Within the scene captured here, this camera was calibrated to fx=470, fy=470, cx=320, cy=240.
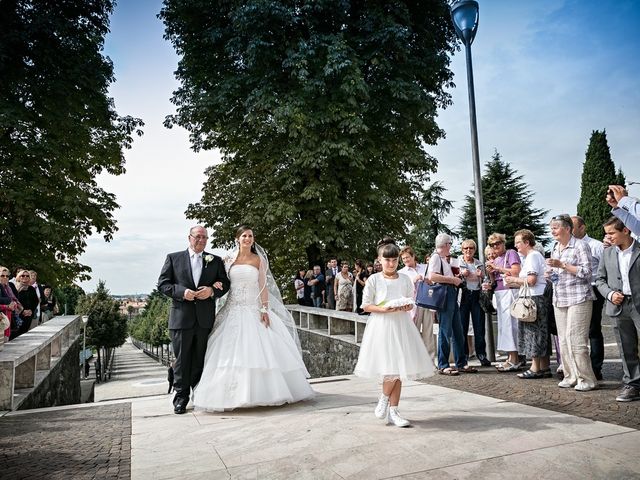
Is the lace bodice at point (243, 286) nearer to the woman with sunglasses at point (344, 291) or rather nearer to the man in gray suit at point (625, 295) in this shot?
the man in gray suit at point (625, 295)

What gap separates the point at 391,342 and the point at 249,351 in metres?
1.84

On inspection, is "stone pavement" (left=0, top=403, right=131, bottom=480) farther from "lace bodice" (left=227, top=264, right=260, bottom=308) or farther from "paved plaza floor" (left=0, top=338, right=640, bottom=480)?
"lace bodice" (left=227, top=264, right=260, bottom=308)

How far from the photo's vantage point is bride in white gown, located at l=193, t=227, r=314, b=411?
5461mm

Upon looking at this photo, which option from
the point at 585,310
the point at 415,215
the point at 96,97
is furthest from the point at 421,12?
the point at 585,310

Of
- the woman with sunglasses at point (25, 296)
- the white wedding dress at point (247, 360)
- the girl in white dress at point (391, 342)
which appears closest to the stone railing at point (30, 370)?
the woman with sunglasses at point (25, 296)

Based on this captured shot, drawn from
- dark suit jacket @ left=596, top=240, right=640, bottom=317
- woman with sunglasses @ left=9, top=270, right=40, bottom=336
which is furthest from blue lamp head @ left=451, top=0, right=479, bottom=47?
woman with sunglasses @ left=9, top=270, right=40, bottom=336

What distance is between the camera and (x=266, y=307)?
6055 millimetres

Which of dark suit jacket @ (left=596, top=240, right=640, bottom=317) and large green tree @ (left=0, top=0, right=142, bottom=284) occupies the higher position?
large green tree @ (left=0, top=0, right=142, bottom=284)

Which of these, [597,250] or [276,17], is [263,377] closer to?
[597,250]

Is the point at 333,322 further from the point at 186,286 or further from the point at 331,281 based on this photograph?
the point at 186,286

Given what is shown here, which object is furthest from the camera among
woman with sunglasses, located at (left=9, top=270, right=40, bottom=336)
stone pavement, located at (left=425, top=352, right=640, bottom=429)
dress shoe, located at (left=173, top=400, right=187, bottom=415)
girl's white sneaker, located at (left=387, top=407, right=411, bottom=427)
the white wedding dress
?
woman with sunglasses, located at (left=9, top=270, right=40, bottom=336)

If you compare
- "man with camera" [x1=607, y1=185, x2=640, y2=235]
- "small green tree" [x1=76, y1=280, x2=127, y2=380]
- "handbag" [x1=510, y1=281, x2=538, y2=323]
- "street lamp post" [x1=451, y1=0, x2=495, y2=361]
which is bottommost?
"small green tree" [x1=76, y1=280, x2=127, y2=380]

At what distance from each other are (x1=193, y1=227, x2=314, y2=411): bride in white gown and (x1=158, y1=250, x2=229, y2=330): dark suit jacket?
0.17 metres

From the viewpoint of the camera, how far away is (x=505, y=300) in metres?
7.56
